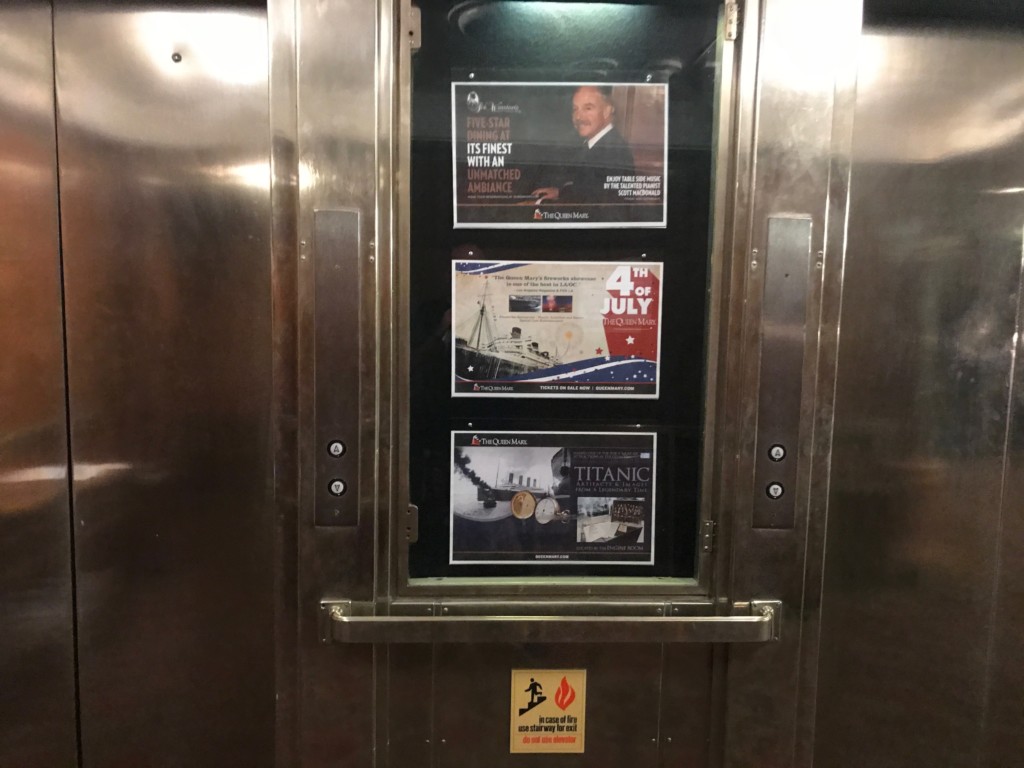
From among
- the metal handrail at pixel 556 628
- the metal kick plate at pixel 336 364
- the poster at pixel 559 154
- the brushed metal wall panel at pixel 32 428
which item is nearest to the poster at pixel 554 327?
the poster at pixel 559 154

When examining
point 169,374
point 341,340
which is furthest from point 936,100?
point 169,374

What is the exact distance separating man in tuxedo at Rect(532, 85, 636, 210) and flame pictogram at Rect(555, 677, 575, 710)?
115cm

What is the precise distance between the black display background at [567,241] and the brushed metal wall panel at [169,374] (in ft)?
1.35

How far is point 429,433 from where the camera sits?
1.47 metres

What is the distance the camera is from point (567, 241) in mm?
1442

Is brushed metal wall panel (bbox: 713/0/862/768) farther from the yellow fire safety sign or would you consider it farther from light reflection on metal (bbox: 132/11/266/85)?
light reflection on metal (bbox: 132/11/266/85)

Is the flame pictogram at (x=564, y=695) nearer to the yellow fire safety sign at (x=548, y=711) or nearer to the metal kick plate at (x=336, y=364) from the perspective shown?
the yellow fire safety sign at (x=548, y=711)

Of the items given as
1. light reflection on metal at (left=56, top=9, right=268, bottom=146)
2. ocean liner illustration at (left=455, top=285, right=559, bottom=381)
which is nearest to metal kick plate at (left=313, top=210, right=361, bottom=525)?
ocean liner illustration at (left=455, top=285, right=559, bottom=381)

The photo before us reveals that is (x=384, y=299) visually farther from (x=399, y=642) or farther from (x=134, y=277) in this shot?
(x=399, y=642)

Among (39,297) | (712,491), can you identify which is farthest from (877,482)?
(39,297)

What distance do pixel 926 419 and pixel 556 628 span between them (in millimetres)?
1055

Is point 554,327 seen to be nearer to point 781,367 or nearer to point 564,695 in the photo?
point 781,367

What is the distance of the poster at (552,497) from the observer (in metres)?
1.48

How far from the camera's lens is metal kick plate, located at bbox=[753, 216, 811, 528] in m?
1.40
